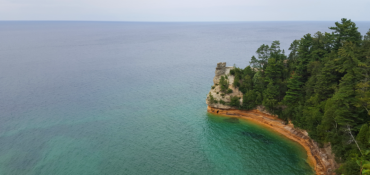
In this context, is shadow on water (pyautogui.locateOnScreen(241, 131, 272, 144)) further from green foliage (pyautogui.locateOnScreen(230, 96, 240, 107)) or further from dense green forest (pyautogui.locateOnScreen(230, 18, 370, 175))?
green foliage (pyautogui.locateOnScreen(230, 96, 240, 107))

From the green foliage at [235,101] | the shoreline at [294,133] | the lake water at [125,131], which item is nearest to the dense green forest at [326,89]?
the green foliage at [235,101]

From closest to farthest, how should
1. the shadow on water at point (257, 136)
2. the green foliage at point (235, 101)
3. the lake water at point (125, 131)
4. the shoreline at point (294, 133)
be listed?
1. the shoreline at point (294, 133)
2. the lake water at point (125, 131)
3. the shadow on water at point (257, 136)
4. the green foliage at point (235, 101)

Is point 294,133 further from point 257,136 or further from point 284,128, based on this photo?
point 257,136

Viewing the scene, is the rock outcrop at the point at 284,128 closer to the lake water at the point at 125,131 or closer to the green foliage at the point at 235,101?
the green foliage at the point at 235,101

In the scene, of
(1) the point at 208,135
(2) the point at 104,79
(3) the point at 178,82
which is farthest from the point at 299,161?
(2) the point at 104,79

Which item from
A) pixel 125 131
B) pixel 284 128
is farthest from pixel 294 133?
pixel 125 131

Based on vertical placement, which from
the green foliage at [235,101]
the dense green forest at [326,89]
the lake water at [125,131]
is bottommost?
the lake water at [125,131]
